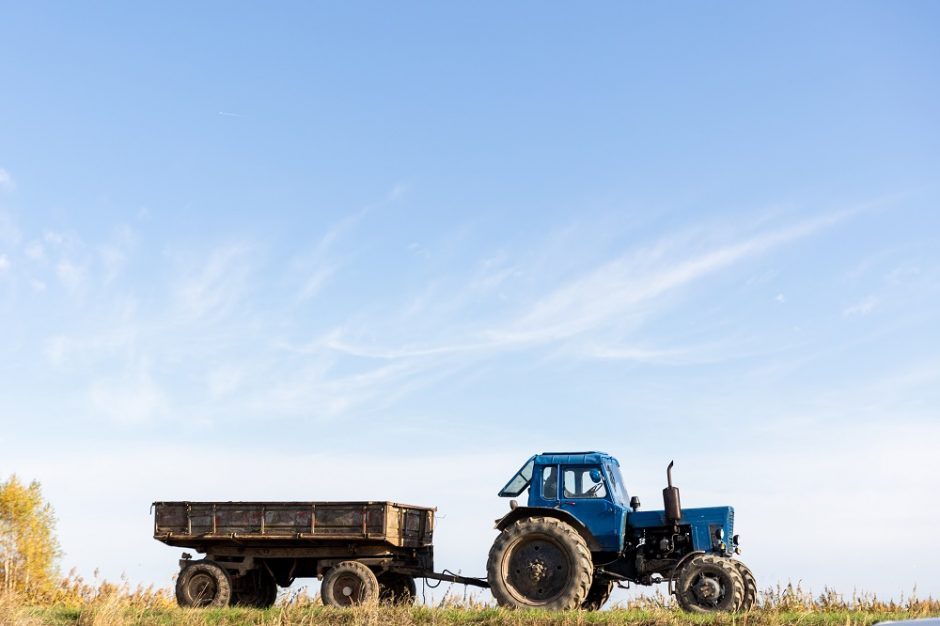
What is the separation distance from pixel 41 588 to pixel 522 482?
49.9ft

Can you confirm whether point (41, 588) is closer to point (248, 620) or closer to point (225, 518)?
point (225, 518)

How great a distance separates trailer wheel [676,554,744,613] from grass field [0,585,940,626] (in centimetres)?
37

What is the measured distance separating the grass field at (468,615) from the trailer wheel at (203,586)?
573 millimetres

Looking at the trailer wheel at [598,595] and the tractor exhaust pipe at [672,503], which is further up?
the tractor exhaust pipe at [672,503]

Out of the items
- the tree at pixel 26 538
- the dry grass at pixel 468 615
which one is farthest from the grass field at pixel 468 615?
the tree at pixel 26 538

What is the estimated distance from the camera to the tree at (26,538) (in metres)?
26.4

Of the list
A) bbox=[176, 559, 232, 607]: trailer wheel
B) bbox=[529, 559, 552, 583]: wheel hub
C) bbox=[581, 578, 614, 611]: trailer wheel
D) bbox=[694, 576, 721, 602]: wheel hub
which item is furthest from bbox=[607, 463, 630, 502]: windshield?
bbox=[176, 559, 232, 607]: trailer wheel

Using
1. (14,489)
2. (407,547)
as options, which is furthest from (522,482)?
(14,489)

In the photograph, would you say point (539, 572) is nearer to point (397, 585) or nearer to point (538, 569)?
point (538, 569)

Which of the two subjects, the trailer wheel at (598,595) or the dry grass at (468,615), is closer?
the dry grass at (468,615)

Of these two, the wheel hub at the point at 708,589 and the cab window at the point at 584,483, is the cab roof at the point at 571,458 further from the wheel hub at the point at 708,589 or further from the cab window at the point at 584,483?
the wheel hub at the point at 708,589

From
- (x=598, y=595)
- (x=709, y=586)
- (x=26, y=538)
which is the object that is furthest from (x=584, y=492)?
(x=26, y=538)

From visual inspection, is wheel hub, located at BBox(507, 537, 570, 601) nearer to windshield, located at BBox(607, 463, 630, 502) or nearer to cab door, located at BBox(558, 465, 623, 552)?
cab door, located at BBox(558, 465, 623, 552)

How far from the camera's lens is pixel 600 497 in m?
17.8
